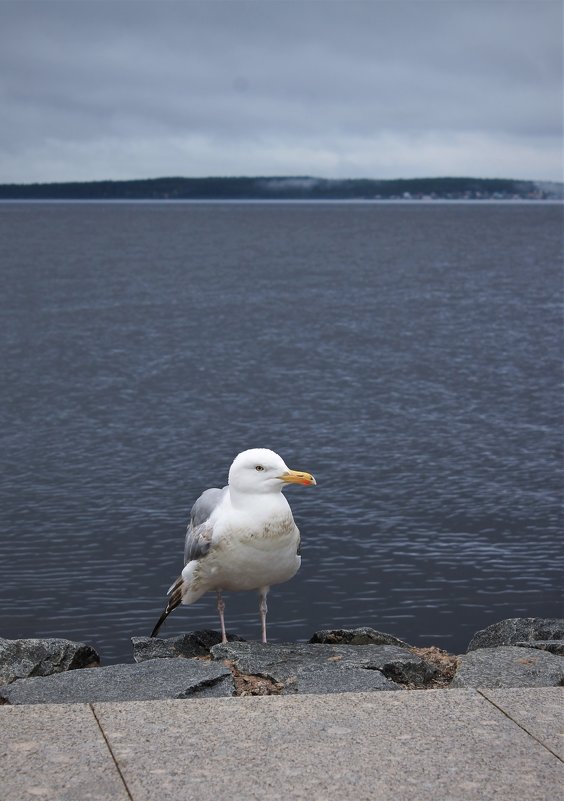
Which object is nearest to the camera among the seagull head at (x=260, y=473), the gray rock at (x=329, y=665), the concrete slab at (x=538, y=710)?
the concrete slab at (x=538, y=710)

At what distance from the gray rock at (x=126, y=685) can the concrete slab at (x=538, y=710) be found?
66.2 inches

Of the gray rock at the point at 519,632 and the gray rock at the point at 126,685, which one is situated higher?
the gray rock at the point at 126,685

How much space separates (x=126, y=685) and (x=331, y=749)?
1.83 metres

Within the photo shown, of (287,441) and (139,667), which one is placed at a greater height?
(139,667)

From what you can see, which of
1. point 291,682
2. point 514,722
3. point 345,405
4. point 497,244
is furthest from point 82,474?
point 497,244

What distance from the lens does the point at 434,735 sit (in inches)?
239

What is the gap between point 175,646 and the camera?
952 centimetres

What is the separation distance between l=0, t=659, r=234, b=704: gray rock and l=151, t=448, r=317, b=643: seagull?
3.90ft

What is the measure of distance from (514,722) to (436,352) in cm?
3270

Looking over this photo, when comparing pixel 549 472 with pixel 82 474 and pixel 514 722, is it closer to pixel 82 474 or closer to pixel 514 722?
pixel 82 474

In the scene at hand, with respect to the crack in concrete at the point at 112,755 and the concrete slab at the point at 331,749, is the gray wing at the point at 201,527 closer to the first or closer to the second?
the concrete slab at the point at 331,749

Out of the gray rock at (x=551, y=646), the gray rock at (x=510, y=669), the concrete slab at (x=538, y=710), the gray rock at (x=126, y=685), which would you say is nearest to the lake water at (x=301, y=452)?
the gray rock at (x=551, y=646)

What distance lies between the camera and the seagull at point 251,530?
28.8ft

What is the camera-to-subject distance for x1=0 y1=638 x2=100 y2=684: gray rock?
880 cm
